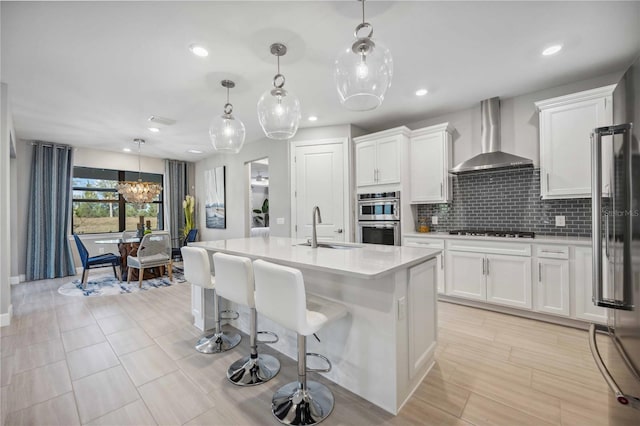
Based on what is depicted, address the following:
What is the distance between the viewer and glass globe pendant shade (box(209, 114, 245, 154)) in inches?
105

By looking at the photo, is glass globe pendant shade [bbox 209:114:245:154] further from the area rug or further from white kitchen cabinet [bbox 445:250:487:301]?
the area rug

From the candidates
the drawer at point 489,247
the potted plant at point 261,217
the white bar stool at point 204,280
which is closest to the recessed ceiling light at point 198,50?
the white bar stool at point 204,280

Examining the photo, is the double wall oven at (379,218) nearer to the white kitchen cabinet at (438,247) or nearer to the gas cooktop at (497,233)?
the white kitchen cabinet at (438,247)

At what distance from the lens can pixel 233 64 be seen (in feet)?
8.61

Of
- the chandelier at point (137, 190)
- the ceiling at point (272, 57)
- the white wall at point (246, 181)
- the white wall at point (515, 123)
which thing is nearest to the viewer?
the ceiling at point (272, 57)

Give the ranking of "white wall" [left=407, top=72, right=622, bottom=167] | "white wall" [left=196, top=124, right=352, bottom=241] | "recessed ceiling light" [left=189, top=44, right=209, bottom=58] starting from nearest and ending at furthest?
"recessed ceiling light" [left=189, top=44, right=209, bottom=58] < "white wall" [left=407, top=72, right=622, bottom=167] < "white wall" [left=196, top=124, right=352, bottom=241]

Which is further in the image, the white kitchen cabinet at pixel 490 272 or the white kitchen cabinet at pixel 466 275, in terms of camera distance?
the white kitchen cabinet at pixel 466 275

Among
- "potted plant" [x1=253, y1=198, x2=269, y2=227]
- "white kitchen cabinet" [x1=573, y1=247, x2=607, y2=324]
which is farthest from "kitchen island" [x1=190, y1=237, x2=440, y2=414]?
"potted plant" [x1=253, y1=198, x2=269, y2=227]

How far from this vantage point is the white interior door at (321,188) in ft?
14.3

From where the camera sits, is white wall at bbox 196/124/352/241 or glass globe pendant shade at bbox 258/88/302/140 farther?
white wall at bbox 196/124/352/241

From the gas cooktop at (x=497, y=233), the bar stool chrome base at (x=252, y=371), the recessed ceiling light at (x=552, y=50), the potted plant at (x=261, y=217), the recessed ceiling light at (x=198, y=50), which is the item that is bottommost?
the bar stool chrome base at (x=252, y=371)

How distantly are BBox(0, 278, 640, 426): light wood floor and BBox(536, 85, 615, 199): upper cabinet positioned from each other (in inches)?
58.3

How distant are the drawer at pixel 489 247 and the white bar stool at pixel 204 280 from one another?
2718mm

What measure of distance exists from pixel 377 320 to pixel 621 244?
1.25 metres
